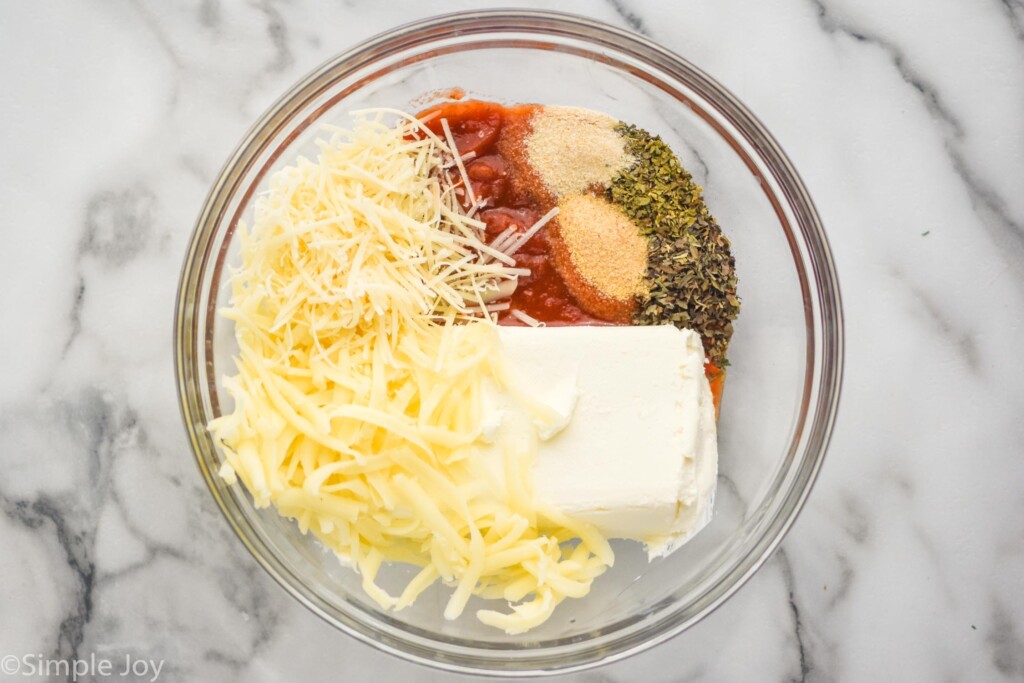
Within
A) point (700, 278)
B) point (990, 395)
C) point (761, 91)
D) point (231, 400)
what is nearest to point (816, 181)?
point (761, 91)

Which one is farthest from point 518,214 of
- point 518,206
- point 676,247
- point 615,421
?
point 615,421

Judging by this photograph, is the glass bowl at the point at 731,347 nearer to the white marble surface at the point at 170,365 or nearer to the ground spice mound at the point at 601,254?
the white marble surface at the point at 170,365

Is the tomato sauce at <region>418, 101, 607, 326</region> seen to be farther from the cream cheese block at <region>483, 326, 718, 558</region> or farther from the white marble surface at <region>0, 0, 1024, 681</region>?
the white marble surface at <region>0, 0, 1024, 681</region>

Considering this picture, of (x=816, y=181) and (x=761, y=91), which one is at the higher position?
(x=761, y=91)

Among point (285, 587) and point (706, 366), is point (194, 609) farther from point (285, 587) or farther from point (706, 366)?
point (706, 366)

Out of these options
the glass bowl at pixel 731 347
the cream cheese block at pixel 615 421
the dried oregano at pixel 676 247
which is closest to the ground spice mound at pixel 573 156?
the dried oregano at pixel 676 247

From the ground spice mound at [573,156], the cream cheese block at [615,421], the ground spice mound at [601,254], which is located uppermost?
the ground spice mound at [573,156]

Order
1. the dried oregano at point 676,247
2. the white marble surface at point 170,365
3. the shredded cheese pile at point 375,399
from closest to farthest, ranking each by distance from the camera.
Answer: the shredded cheese pile at point 375,399 → the dried oregano at point 676,247 → the white marble surface at point 170,365
